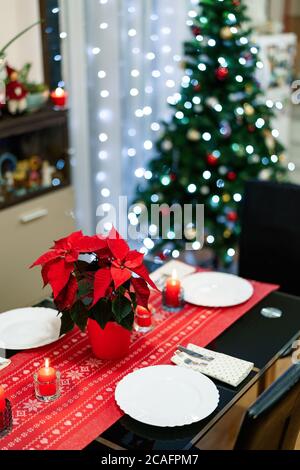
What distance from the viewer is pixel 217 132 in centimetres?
333

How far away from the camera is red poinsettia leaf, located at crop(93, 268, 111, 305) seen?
1562 mm

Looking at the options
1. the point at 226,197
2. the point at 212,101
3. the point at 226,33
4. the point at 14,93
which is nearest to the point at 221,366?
the point at 14,93

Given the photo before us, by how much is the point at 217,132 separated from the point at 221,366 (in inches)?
74.0

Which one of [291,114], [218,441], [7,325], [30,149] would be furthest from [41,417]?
[291,114]

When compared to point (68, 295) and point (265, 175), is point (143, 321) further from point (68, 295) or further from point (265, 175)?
point (265, 175)

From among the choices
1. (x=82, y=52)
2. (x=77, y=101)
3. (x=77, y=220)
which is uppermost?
(x=82, y=52)

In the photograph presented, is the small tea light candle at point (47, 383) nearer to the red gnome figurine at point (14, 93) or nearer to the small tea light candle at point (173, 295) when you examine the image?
the small tea light candle at point (173, 295)

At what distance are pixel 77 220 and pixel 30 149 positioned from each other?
2.02 feet

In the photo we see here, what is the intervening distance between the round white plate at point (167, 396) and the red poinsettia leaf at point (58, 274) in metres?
0.27

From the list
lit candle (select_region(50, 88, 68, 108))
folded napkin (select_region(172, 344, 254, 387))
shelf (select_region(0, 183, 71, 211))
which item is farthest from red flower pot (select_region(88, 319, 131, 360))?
lit candle (select_region(50, 88, 68, 108))

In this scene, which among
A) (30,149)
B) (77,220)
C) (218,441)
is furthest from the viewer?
(77,220)

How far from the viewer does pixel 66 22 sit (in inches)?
130

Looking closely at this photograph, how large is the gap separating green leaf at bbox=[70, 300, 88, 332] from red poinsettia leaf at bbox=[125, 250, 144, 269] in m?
0.15
